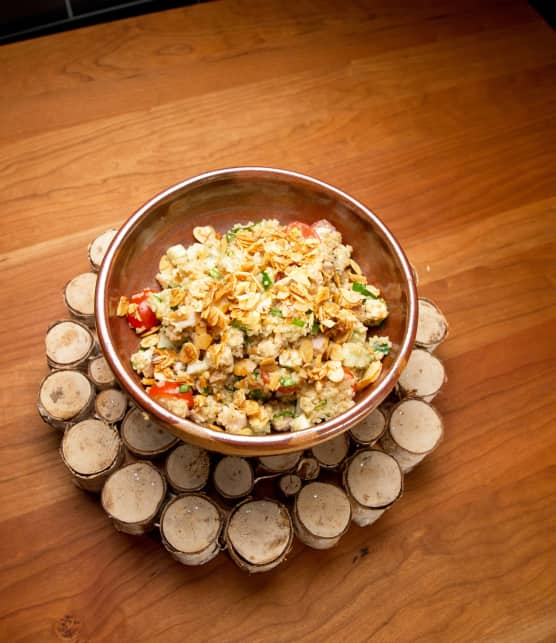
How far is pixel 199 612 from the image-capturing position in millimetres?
1318

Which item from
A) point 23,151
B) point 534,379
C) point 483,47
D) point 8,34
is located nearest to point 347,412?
point 534,379

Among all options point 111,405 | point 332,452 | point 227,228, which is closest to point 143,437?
point 111,405

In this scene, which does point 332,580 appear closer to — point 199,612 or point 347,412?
point 199,612

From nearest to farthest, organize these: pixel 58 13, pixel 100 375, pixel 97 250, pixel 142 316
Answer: pixel 142 316 → pixel 100 375 → pixel 97 250 → pixel 58 13

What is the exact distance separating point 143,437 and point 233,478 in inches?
8.8

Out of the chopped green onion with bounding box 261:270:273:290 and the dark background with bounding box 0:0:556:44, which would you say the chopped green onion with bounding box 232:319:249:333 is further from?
the dark background with bounding box 0:0:556:44

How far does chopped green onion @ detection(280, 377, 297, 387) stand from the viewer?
1210mm

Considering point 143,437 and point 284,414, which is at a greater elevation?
point 284,414

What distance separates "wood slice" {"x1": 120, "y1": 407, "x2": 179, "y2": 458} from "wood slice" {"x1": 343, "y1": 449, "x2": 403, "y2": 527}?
412 mm

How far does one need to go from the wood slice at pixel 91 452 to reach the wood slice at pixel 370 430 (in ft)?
1.78

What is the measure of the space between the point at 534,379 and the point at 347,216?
2.39 ft

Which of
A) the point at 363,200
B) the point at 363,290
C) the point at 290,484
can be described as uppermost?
the point at 363,290

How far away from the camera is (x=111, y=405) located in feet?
4.61

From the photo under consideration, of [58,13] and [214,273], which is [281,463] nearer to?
[214,273]
